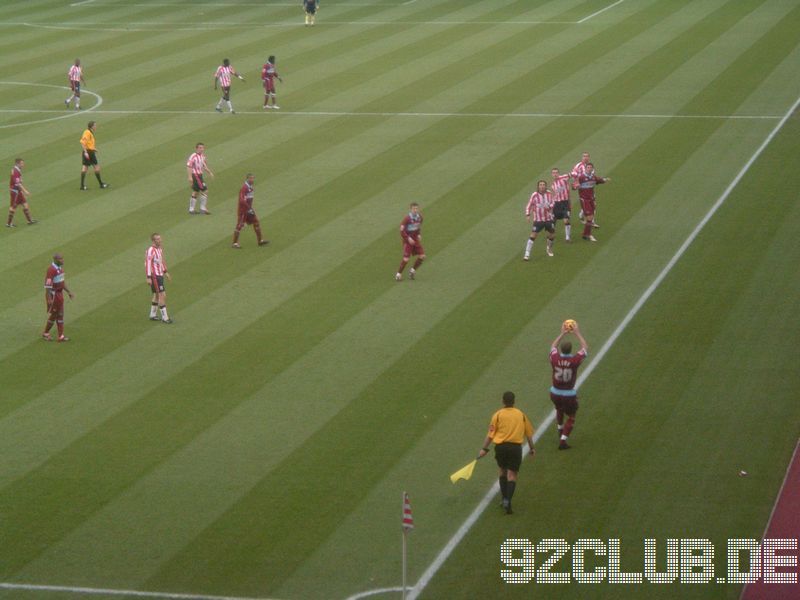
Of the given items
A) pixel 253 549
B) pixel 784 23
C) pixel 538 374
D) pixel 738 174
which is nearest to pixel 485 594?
pixel 253 549

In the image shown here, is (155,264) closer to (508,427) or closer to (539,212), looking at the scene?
(539,212)

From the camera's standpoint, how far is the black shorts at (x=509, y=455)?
18797mm

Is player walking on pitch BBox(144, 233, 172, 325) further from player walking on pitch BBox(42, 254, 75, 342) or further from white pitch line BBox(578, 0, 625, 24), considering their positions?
white pitch line BBox(578, 0, 625, 24)

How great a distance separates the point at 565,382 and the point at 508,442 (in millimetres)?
2266

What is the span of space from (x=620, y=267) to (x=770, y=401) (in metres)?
7.92

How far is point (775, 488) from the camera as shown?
19.5m

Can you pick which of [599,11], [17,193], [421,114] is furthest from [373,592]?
[599,11]

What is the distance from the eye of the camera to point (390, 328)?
26547 millimetres

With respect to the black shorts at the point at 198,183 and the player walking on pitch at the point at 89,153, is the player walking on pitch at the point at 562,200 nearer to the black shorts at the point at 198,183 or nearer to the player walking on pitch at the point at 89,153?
the black shorts at the point at 198,183

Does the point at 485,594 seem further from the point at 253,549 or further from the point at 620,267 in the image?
the point at 620,267

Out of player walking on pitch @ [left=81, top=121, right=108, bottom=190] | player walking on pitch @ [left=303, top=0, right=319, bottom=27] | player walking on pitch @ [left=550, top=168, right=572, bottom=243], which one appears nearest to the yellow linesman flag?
player walking on pitch @ [left=550, top=168, right=572, bottom=243]

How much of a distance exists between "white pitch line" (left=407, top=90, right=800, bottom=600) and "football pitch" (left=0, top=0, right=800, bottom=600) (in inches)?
2.4

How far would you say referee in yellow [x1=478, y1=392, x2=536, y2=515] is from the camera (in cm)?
1881

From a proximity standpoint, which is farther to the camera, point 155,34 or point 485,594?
point 155,34
